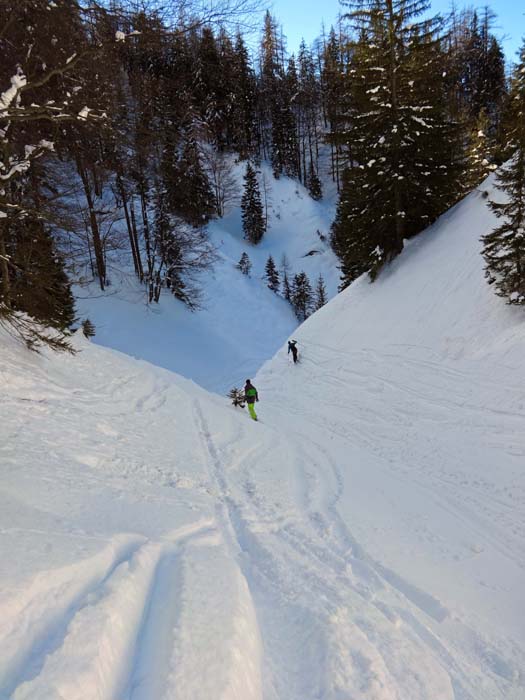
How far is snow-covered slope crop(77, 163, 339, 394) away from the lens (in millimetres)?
20422

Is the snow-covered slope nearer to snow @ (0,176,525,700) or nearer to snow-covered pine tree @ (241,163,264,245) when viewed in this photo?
snow-covered pine tree @ (241,163,264,245)

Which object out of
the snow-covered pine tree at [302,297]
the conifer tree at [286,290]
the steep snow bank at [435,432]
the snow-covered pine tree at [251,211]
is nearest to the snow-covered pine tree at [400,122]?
the steep snow bank at [435,432]

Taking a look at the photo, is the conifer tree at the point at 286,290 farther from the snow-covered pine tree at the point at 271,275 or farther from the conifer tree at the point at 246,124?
the conifer tree at the point at 246,124

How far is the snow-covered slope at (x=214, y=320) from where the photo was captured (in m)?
20.4

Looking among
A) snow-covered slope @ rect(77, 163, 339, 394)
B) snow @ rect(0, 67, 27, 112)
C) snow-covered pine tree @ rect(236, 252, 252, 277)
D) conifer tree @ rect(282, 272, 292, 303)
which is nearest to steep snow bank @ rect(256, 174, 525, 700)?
snow-covered slope @ rect(77, 163, 339, 394)

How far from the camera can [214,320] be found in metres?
27.7

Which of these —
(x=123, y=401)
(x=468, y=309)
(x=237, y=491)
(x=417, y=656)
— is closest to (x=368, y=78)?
(x=468, y=309)

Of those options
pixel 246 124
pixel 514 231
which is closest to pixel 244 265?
pixel 246 124

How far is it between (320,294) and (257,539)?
1717 inches

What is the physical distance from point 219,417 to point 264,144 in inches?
2687

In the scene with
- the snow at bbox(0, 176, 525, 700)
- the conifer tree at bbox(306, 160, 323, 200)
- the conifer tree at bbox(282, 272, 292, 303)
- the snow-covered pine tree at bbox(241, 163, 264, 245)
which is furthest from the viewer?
the conifer tree at bbox(306, 160, 323, 200)

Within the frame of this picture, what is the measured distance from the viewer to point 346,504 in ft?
19.8

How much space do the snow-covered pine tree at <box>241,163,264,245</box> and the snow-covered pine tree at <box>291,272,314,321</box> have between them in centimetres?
1089

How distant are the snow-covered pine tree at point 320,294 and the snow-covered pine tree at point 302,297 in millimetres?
798
